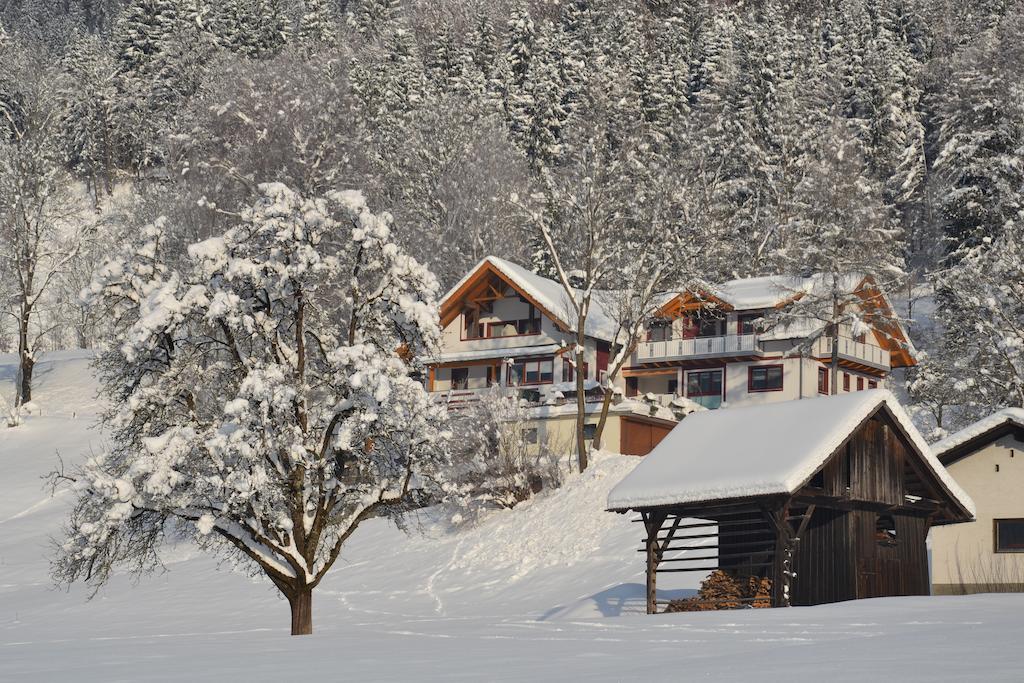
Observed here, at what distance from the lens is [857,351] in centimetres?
6731

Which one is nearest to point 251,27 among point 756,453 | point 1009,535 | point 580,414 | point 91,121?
point 91,121

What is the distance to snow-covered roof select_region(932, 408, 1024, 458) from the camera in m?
31.1

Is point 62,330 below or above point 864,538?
above

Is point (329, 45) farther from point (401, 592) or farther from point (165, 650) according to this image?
point (165, 650)

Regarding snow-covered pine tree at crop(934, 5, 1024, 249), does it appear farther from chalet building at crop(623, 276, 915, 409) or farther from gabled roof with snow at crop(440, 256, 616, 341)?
gabled roof with snow at crop(440, 256, 616, 341)

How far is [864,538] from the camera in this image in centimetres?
2875

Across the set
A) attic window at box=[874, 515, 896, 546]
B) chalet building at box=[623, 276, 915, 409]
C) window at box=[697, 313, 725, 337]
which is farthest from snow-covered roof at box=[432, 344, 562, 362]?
attic window at box=[874, 515, 896, 546]

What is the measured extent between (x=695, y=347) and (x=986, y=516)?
1337 inches

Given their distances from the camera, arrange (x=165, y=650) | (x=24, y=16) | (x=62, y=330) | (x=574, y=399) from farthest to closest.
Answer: (x=24, y=16) < (x=62, y=330) < (x=574, y=399) < (x=165, y=650)

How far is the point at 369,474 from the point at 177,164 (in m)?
48.1

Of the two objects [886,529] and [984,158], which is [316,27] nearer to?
[984,158]

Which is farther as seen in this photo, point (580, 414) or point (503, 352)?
point (503, 352)

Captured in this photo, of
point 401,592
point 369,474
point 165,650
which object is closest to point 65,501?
point 401,592

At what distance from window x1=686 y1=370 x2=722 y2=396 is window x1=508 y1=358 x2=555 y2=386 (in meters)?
6.74
